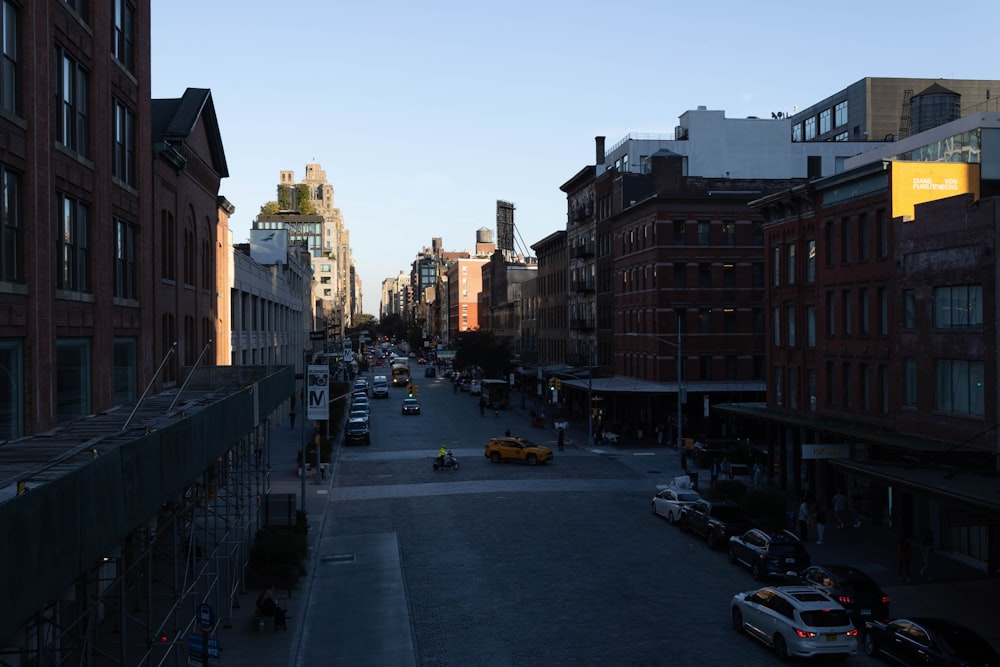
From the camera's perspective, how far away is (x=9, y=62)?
16484mm

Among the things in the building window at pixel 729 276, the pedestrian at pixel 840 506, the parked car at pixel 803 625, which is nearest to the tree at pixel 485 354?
the building window at pixel 729 276

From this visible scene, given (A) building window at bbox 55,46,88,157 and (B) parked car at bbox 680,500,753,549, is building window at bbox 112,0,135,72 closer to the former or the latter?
(A) building window at bbox 55,46,88,157

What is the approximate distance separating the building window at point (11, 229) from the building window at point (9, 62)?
4.00ft

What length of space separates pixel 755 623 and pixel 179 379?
2000 cm

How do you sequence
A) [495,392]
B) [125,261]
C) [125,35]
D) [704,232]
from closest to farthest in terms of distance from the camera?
1. [125,261]
2. [125,35]
3. [704,232]
4. [495,392]

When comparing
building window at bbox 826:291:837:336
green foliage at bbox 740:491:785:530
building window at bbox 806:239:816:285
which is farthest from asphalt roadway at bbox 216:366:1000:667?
building window at bbox 806:239:816:285

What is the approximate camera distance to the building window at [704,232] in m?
→ 64.9

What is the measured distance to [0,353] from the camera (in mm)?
16391

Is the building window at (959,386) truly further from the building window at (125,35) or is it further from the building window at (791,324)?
the building window at (125,35)

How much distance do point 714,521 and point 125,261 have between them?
20481 mm

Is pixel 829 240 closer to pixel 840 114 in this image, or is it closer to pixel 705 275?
pixel 705 275

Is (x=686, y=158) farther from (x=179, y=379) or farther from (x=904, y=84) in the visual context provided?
(x=179, y=379)

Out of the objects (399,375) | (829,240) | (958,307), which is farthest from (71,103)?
(399,375)

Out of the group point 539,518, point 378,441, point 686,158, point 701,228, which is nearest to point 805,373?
point 539,518
